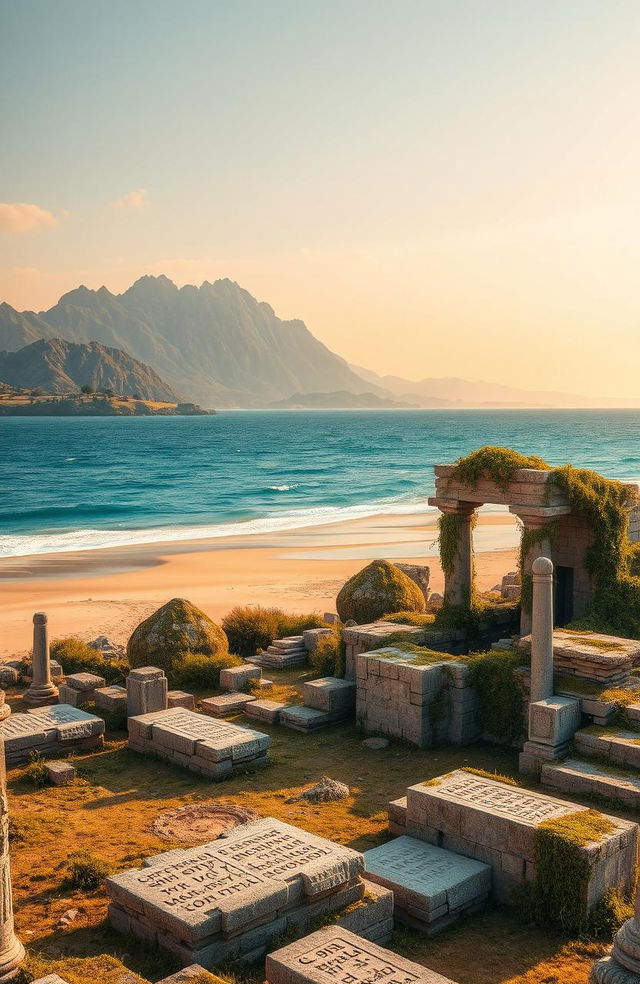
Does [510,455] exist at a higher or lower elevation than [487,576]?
higher

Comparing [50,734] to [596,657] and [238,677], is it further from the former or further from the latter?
[596,657]

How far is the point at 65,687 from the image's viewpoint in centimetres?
1573

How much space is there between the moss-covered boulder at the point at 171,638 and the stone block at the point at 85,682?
101cm

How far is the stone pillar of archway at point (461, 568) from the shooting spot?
55.0ft

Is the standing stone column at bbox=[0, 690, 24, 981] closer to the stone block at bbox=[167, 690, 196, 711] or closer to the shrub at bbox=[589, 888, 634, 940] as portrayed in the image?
the shrub at bbox=[589, 888, 634, 940]

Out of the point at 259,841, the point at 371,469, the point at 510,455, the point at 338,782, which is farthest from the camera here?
the point at 371,469

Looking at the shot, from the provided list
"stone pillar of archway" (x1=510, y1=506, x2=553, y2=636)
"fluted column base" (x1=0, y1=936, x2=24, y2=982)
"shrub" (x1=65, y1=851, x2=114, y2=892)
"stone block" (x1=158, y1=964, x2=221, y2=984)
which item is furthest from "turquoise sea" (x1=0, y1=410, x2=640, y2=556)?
"stone block" (x1=158, y1=964, x2=221, y2=984)

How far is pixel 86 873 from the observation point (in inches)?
375

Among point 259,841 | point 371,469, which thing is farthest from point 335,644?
point 371,469

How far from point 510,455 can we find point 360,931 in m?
9.17

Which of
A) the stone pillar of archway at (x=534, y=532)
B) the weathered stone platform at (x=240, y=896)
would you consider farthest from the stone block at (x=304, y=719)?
the weathered stone platform at (x=240, y=896)

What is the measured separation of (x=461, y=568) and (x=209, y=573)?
16.6m

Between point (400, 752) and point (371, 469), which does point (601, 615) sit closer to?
point (400, 752)

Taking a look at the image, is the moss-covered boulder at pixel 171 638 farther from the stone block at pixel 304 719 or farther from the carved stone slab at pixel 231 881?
the carved stone slab at pixel 231 881
